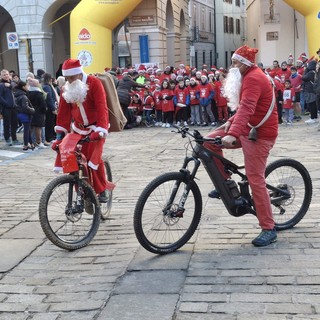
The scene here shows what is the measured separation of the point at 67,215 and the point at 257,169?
1.84m

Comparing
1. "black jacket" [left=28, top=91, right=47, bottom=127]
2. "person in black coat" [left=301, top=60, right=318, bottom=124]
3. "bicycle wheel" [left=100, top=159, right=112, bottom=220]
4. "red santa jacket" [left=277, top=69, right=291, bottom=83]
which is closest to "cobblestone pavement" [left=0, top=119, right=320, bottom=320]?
"bicycle wheel" [left=100, top=159, right=112, bottom=220]

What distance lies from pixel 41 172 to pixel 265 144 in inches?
220

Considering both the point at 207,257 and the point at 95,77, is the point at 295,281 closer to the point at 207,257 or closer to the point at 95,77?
the point at 207,257

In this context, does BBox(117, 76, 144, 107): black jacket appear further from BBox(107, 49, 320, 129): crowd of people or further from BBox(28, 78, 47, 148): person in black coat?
BBox(28, 78, 47, 148): person in black coat

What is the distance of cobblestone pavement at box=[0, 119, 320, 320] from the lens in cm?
404

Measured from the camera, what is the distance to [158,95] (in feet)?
59.6

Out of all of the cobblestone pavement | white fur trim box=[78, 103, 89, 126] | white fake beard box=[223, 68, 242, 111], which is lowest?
the cobblestone pavement

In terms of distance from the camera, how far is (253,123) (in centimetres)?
522

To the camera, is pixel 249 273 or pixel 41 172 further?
pixel 41 172

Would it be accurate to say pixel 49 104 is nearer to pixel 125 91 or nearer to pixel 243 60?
pixel 125 91

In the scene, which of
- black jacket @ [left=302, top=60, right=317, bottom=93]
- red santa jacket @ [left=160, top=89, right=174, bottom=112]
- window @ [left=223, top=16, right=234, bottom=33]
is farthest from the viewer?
window @ [left=223, top=16, right=234, bottom=33]

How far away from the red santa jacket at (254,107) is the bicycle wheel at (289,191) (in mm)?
517

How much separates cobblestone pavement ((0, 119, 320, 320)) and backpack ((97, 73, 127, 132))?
1.04m

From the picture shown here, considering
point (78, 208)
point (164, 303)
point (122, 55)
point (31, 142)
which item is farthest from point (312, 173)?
point (122, 55)
